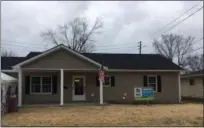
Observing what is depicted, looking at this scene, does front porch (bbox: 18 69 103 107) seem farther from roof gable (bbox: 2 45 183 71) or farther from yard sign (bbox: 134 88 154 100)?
yard sign (bbox: 134 88 154 100)

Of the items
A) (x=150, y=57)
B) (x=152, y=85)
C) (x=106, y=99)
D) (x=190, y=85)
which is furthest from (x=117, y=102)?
(x=190, y=85)

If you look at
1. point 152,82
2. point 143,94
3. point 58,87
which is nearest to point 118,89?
Result: point 143,94

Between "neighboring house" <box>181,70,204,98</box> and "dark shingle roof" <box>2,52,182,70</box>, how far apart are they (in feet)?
17.6

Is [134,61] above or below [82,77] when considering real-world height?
above

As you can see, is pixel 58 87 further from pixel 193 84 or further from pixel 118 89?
pixel 193 84

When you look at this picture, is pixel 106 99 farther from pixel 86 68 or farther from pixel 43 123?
pixel 43 123

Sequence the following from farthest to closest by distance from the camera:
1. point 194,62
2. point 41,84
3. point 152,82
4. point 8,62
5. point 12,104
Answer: point 194,62, point 8,62, point 152,82, point 41,84, point 12,104

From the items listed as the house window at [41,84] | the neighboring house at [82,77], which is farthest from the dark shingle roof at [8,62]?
the house window at [41,84]

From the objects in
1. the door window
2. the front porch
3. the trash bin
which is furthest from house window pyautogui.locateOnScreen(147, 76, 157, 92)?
the trash bin

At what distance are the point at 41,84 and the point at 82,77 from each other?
130 inches

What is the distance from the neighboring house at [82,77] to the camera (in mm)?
28312

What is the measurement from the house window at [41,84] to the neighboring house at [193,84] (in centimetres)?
1516

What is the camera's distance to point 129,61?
109 ft

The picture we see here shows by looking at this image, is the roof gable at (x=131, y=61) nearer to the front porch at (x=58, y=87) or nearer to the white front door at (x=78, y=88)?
the front porch at (x=58, y=87)
